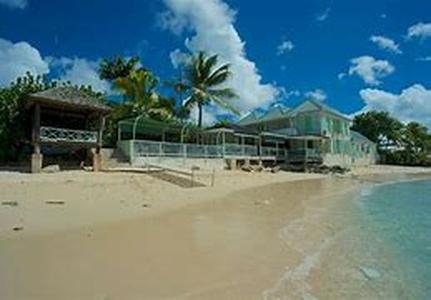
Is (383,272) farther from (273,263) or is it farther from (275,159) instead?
(275,159)

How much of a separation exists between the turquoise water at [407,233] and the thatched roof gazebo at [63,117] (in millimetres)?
13299

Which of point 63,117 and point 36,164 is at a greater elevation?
point 63,117

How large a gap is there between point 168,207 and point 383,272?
7.51m

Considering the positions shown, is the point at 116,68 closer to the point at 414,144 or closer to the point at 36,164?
the point at 36,164

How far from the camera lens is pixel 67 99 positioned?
21.5m

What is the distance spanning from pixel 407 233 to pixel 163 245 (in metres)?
6.74

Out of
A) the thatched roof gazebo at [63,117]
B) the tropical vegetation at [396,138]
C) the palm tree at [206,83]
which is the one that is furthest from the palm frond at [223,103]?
the tropical vegetation at [396,138]

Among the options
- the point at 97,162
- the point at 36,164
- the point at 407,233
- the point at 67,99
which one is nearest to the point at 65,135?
the point at 67,99

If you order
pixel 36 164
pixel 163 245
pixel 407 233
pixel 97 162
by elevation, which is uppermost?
pixel 97 162

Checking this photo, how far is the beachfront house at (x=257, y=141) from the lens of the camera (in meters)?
26.9

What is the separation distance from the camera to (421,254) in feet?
29.0

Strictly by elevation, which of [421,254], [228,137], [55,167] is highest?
[228,137]

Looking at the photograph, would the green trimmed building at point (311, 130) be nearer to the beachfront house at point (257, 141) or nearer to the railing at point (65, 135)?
the beachfront house at point (257, 141)

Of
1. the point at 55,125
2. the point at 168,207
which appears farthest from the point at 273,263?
the point at 55,125
